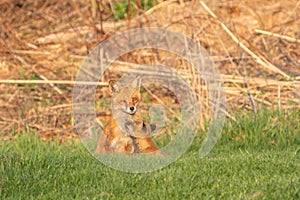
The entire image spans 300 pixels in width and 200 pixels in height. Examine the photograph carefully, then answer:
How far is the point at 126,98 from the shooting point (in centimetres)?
726

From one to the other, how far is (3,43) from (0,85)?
0.83 meters

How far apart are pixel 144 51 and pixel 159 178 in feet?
21.4

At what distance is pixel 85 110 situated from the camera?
37.6 ft

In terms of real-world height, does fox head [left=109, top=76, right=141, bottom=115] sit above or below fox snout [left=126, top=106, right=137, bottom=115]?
above

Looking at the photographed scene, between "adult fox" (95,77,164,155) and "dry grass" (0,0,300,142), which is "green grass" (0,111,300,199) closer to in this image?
"adult fox" (95,77,164,155)

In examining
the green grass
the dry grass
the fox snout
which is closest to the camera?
the green grass

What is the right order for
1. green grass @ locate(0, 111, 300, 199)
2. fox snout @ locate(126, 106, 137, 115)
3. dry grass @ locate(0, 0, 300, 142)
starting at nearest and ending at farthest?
1. green grass @ locate(0, 111, 300, 199)
2. fox snout @ locate(126, 106, 137, 115)
3. dry grass @ locate(0, 0, 300, 142)

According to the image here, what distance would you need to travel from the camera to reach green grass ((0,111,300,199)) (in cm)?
583

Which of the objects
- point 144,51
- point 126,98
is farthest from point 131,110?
point 144,51

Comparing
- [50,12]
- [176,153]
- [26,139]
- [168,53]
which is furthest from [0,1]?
[176,153]

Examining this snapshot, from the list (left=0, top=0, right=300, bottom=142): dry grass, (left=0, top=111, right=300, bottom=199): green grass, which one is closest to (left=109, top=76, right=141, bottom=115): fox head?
(left=0, top=111, right=300, bottom=199): green grass

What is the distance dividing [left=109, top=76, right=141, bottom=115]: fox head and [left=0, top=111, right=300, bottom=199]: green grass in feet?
1.96

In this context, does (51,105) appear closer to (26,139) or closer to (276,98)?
(26,139)

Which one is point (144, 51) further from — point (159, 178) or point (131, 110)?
point (159, 178)
